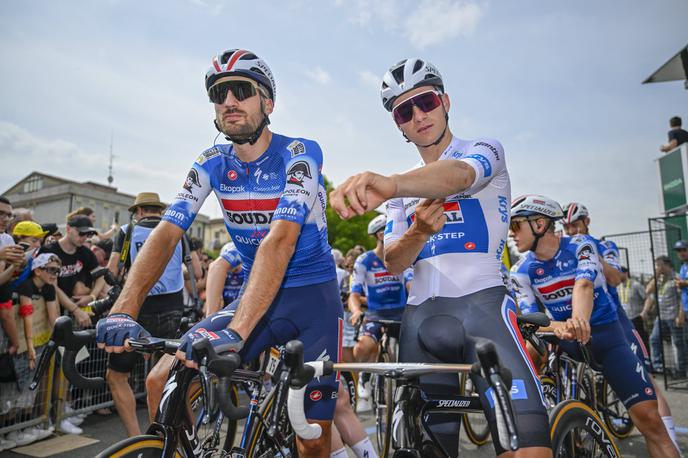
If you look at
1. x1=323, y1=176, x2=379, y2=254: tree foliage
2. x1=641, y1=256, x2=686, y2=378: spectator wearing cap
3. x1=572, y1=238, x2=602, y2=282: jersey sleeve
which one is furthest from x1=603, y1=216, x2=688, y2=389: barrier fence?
x1=323, y1=176, x2=379, y2=254: tree foliage

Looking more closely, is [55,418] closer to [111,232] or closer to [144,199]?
[144,199]

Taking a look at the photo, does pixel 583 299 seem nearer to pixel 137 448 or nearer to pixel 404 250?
pixel 404 250

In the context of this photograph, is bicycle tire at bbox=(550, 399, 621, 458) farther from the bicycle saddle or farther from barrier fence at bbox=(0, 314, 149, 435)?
barrier fence at bbox=(0, 314, 149, 435)

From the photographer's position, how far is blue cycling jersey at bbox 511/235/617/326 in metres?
4.38

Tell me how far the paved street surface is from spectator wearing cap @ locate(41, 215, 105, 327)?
1286 mm

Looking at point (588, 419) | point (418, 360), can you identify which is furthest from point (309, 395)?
point (588, 419)

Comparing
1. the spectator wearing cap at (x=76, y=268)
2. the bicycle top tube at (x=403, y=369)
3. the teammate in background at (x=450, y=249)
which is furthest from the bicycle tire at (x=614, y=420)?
the spectator wearing cap at (x=76, y=268)

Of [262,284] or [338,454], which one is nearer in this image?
[262,284]

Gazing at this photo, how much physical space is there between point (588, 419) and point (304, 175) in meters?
2.07

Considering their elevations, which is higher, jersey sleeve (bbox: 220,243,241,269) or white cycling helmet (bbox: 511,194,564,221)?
white cycling helmet (bbox: 511,194,564,221)

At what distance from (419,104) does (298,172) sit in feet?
2.62

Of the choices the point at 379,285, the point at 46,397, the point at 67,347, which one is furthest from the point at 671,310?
the point at 67,347

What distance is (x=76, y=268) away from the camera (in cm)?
669

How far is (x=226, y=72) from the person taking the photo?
9.18 ft
